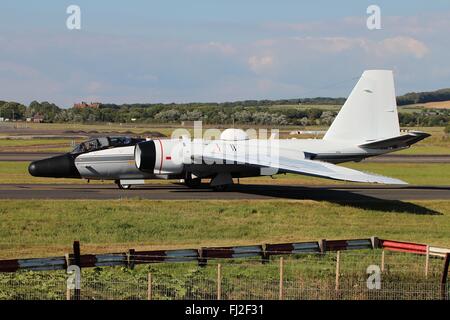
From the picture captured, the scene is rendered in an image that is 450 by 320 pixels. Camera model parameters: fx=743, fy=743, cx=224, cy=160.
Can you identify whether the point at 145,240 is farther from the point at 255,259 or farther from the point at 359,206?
the point at 359,206

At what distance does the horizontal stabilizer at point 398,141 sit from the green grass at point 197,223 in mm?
4383

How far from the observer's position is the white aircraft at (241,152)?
133ft

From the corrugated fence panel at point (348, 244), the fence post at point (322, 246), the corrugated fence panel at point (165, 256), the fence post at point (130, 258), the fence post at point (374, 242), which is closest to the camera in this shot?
the fence post at point (130, 258)

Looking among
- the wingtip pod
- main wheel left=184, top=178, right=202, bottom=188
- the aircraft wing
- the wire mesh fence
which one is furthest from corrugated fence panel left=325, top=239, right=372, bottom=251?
main wheel left=184, top=178, right=202, bottom=188

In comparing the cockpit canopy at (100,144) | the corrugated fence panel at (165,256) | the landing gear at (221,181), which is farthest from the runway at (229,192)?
the corrugated fence panel at (165,256)

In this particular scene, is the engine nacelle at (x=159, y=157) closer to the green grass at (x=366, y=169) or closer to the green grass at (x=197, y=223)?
the green grass at (x=197, y=223)

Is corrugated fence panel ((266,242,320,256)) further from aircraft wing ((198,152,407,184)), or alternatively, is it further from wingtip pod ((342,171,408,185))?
aircraft wing ((198,152,407,184))

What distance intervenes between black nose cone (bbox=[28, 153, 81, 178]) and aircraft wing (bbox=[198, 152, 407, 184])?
7.12 metres

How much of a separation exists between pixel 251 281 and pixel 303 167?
1583 centimetres

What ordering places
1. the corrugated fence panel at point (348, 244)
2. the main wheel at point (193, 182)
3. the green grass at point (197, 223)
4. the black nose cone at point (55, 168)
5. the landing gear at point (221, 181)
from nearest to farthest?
1. the corrugated fence panel at point (348, 244)
2. the green grass at point (197, 223)
3. the black nose cone at point (55, 168)
4. the landing gear at point (221, 181)
5. the main wheel at point (193, 182)

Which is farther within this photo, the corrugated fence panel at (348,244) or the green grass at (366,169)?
the green grass at (366,169)

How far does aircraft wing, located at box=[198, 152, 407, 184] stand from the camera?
113 feet

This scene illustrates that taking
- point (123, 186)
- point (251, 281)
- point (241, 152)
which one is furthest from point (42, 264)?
point (241, 152)

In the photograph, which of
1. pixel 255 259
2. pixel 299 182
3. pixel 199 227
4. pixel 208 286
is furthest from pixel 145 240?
pixel 299 182
